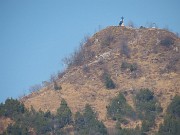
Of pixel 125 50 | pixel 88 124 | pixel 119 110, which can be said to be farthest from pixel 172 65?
pixel 88 124

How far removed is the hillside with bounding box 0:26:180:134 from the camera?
106500mm

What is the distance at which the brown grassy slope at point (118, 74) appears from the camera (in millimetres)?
107000

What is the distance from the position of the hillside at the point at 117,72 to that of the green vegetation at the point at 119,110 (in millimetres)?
1252

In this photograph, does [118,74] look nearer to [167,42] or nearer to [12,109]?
[167,42]

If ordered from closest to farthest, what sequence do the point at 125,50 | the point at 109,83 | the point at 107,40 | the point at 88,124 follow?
the point at 88,124, the point at 109,83, the point at 125,50, the point at 107,40

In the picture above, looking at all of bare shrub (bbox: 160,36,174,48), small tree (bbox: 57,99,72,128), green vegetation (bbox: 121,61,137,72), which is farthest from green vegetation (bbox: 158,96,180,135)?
bare shrub (bbox: 160,36,174,48)

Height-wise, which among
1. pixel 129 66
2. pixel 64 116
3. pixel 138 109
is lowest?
pixel 138 109

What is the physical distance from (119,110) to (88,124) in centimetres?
845

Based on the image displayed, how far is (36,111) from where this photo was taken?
338 feet

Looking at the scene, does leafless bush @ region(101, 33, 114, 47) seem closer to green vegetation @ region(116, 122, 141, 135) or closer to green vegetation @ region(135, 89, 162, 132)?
green vegetation @ region(135, 89, 162, 132)

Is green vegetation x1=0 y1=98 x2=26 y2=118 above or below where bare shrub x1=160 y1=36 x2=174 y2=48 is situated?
below

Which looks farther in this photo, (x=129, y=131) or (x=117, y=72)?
(x=117, y=72)

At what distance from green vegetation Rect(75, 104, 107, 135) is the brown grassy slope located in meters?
3.67

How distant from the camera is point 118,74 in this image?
115938 millimetres
